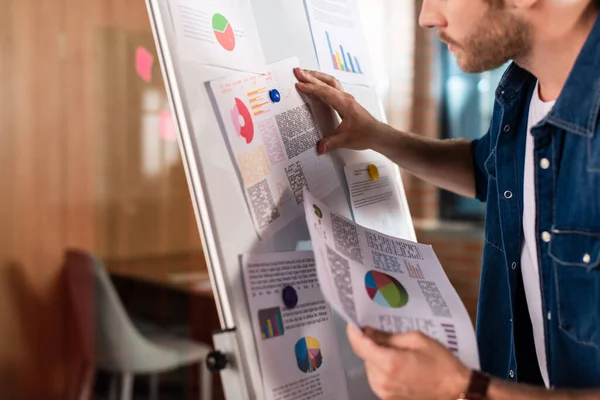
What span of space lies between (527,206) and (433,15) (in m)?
0.37

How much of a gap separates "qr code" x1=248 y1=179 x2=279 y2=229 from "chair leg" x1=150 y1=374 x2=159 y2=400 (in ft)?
6.61

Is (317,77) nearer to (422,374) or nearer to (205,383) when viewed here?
(422,374)

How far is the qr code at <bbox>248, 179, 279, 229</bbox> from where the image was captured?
3.15ft

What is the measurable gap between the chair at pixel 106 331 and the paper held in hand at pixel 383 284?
1.72 m

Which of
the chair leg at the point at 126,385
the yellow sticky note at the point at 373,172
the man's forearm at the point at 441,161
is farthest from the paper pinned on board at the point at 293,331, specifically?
the chair leg at the point at 126,385

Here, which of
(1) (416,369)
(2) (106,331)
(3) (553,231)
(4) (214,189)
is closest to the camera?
(1) (416,369)

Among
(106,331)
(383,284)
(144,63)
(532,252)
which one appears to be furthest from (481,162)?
(144,63)

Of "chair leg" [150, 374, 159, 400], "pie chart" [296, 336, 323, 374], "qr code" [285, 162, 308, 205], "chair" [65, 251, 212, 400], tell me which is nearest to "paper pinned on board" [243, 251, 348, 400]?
"pie chart" [296, 336, 323, 374]

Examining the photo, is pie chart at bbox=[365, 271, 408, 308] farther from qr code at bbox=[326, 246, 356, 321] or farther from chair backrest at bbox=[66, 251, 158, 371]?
chair backrest at bbox=[66, 251, 158, 371]

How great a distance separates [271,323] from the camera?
0.93 metres

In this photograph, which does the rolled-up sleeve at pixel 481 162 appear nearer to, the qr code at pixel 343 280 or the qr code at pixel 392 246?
the qr code at pixel 392 246

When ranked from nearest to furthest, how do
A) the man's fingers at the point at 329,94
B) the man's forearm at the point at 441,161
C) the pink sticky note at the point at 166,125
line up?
the man's fingers at the point at 329,94 → the man's forearm at the point at 441,161 → the pink sticky note at the point at 166,125

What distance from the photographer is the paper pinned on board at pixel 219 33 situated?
926 mm

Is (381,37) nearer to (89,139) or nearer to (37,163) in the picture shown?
(89,139)
